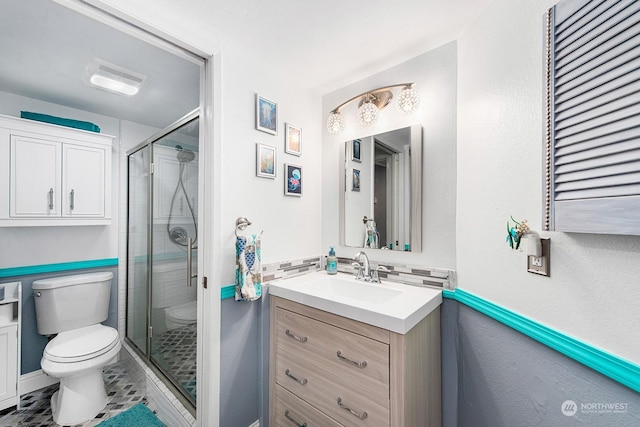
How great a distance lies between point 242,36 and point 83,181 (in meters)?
1.77

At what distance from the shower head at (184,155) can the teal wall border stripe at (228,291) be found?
0.93 m

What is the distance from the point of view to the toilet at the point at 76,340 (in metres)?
1.65

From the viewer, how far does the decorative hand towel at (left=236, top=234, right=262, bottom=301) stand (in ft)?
4.46

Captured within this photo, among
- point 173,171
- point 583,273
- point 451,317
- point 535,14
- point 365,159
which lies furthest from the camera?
point 173,171

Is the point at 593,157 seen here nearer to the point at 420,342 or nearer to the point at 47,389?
the point at 420,342

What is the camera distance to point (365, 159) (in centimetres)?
175

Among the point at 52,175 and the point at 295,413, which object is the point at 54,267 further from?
the point at 295,413

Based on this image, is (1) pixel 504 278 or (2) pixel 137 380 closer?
(1) pixel 504 278

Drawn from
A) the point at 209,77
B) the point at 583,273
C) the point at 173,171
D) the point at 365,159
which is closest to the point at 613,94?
the point at 583,273

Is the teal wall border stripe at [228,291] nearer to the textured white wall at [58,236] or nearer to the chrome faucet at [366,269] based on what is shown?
the chrome faucet at [366,269]

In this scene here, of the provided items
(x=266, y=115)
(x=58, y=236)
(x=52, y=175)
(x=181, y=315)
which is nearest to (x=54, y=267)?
(x=58, y=236)

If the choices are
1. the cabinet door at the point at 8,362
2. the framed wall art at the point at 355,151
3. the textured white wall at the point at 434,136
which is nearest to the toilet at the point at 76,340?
the cabinet door at the point at 8,362

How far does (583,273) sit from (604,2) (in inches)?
29.5

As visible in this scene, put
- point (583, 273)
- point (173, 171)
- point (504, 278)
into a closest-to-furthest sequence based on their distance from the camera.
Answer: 1. point (583, 273)
2. point (504, 278)
3. point (173, 171)
